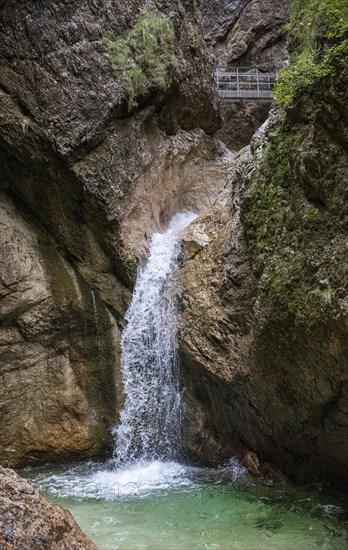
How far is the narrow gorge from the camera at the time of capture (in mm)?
6492

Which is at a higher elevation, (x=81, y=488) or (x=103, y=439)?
(x=103, y=439)

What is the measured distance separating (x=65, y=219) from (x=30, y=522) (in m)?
6.42

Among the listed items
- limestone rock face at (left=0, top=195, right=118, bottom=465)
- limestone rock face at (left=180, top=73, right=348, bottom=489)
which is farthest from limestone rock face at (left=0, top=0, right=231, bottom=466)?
limestone rock face at (left=180, top=73, right=348, bottom=489)

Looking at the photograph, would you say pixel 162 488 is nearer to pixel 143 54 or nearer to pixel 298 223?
pixel 298 223

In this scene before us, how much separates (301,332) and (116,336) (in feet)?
13.3

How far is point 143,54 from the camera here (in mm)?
10477

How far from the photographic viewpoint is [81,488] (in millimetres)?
8047

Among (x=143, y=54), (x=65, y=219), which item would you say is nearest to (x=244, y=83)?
(x=143, y=54)

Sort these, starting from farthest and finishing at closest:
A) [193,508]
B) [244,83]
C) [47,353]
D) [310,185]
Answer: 1. [244,83]
2. [47,353]
3. [193,508]
4. [310,185]

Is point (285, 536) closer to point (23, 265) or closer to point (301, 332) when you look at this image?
point (301, 332)

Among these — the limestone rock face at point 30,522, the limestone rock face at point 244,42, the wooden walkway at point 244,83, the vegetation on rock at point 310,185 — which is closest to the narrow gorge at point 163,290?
the vegetation on rock at point 310,185

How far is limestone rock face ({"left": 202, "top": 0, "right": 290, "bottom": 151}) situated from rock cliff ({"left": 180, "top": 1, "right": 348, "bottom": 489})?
424 inches

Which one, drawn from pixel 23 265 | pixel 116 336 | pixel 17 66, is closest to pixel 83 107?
pixel 17 66

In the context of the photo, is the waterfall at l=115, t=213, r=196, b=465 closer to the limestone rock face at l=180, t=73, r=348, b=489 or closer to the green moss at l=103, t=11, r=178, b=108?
the limestone rock face at l=180, t=73, r=348, b=489
